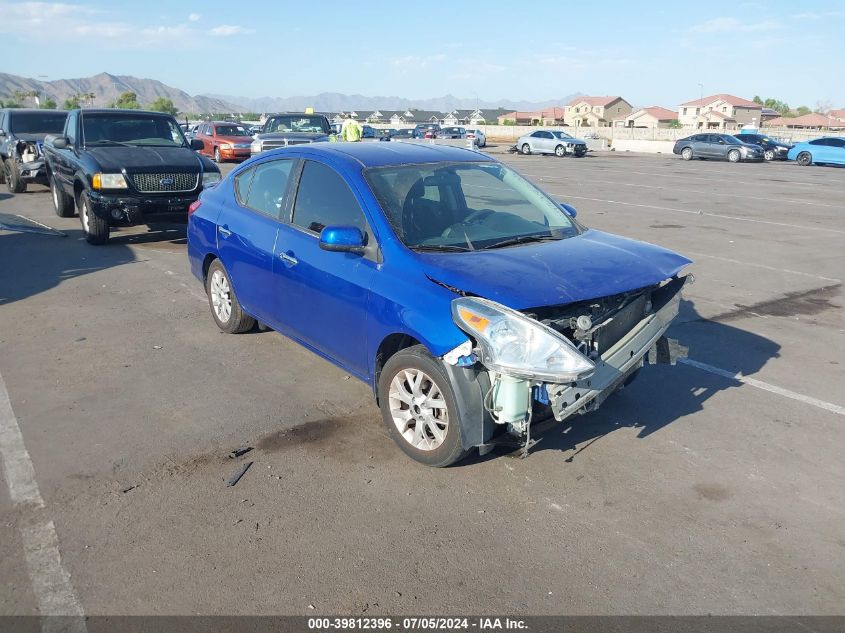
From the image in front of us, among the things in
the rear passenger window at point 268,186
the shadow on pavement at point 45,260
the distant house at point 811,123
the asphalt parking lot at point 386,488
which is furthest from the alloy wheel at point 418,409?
the distant house at point 811,123

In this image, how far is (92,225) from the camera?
10.6m

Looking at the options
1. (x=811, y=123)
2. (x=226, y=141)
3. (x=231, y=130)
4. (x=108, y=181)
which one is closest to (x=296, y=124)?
(x=226, y=141)

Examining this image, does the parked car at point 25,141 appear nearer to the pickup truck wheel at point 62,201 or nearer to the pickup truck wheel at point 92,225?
the pickup truck wheel at point 62,201

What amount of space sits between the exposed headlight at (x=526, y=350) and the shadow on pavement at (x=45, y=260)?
20.7ft

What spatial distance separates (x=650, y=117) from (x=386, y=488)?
129272mm

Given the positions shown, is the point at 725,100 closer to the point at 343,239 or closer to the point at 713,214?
the point at 713,214

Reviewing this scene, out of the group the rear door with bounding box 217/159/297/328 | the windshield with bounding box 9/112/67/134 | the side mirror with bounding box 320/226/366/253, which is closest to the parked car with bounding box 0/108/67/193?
the windshield with bounding box 9/112/67/134

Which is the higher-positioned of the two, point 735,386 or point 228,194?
point 228,194

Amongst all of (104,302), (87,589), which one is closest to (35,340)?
(104,302)

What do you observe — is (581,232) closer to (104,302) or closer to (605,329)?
(605,329)

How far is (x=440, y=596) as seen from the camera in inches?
124

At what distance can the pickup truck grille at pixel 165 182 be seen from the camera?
10.5 metres

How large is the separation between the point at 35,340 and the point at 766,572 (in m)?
6.10

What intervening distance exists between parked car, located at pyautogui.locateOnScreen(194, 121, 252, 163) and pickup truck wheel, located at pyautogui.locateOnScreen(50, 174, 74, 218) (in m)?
14.7
